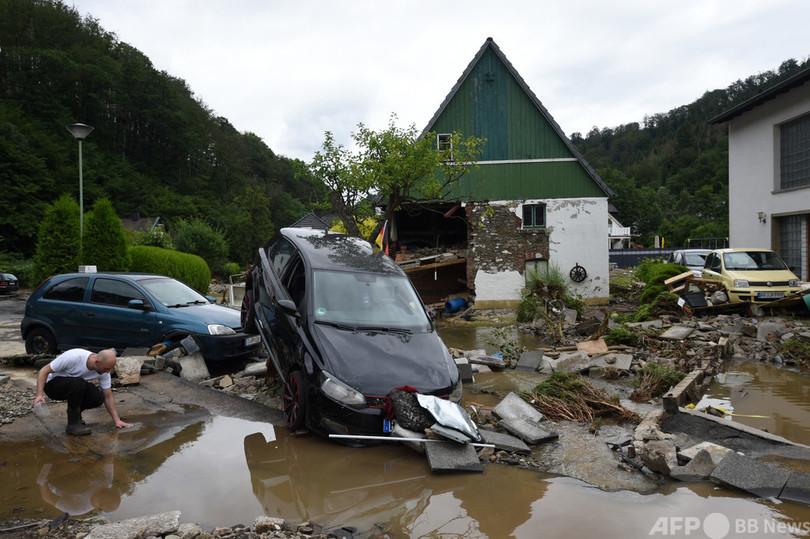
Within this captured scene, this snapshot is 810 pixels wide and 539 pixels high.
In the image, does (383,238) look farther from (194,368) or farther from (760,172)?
(760,172)

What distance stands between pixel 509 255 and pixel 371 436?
54.1ft

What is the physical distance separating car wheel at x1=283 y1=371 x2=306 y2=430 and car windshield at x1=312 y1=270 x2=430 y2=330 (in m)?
0.68

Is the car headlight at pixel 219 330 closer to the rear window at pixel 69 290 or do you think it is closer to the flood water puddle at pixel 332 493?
the rear window at pixel 69 290

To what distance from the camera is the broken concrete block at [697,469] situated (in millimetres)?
4328

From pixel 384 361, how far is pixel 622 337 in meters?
7.10

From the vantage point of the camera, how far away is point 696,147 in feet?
283

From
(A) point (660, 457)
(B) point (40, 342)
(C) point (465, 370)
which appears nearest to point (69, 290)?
(B) point (40, 342)

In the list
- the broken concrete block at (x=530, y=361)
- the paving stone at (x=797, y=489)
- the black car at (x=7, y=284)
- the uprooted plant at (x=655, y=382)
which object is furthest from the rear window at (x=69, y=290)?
the black car at (x=7, y=284)

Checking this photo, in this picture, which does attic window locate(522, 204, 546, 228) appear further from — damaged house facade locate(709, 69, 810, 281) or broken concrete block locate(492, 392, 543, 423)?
broken concrete block locate(492, 392, 543, 423)

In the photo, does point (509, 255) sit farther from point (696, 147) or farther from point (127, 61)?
point (696, 147)

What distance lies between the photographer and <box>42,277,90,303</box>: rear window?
28.7ft

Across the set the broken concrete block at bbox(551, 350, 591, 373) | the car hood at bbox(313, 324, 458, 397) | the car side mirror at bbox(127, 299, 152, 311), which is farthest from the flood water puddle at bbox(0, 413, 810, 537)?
the broken concrete block at bbox(551, 350, 591, 373)

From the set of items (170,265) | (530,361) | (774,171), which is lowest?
(530,361)

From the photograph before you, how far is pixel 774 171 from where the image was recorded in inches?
700
